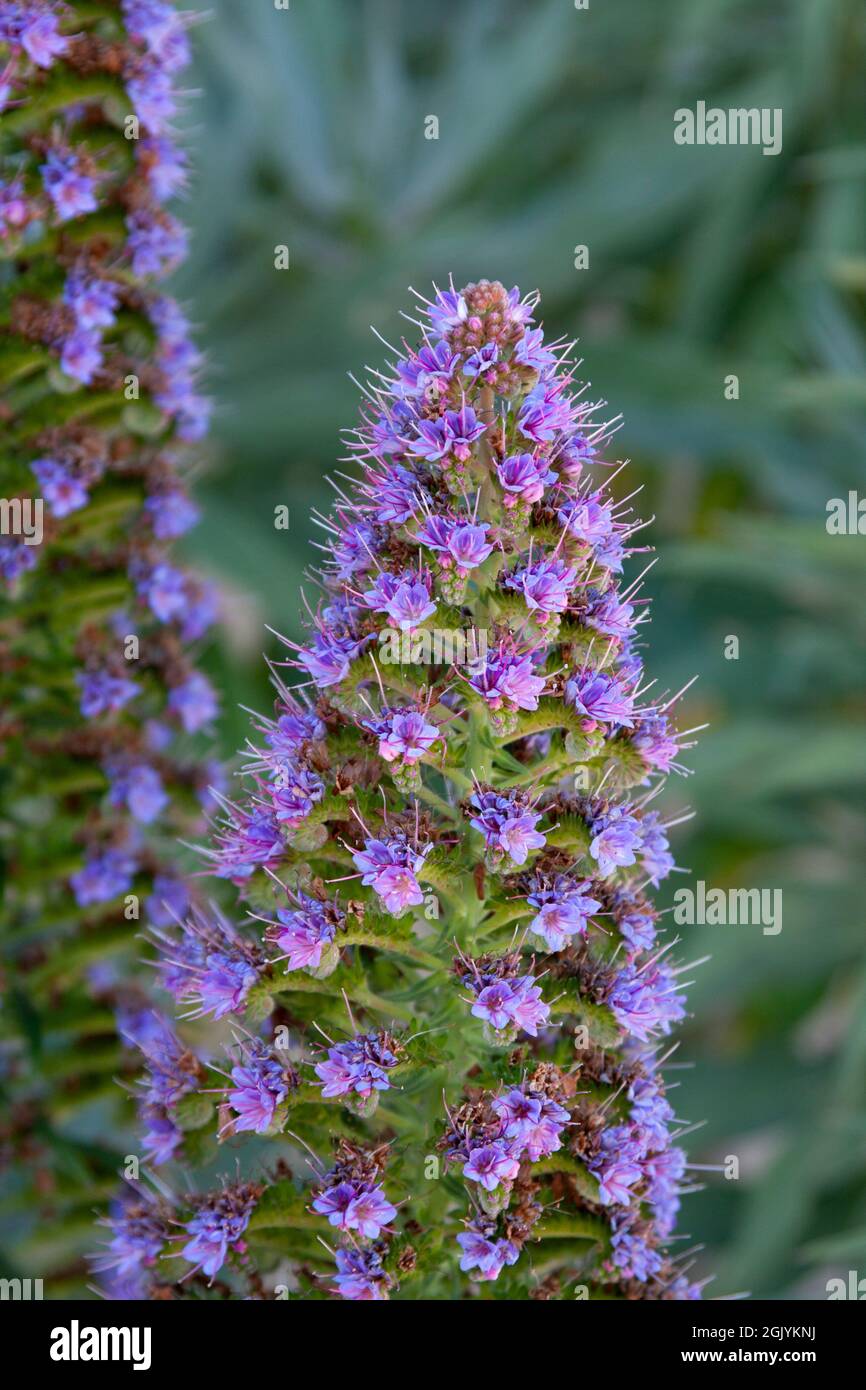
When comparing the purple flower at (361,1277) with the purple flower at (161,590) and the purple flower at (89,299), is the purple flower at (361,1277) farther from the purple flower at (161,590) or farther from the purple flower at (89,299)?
the purple flower at (89,299)

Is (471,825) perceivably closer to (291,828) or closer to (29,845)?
(291,828)

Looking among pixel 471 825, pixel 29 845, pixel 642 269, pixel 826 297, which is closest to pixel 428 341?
pixel 471 825

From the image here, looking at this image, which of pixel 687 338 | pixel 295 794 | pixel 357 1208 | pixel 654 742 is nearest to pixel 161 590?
pixel 295 794

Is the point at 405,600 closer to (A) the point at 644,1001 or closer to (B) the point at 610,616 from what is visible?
(B) the point at 610,616

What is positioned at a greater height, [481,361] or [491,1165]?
[481,361]

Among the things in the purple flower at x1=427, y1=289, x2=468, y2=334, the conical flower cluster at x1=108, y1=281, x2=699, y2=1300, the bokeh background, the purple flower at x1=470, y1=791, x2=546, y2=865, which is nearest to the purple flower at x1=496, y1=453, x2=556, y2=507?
the conical flower cluster at x1=108, y1=281, x2=699, y2=1300
